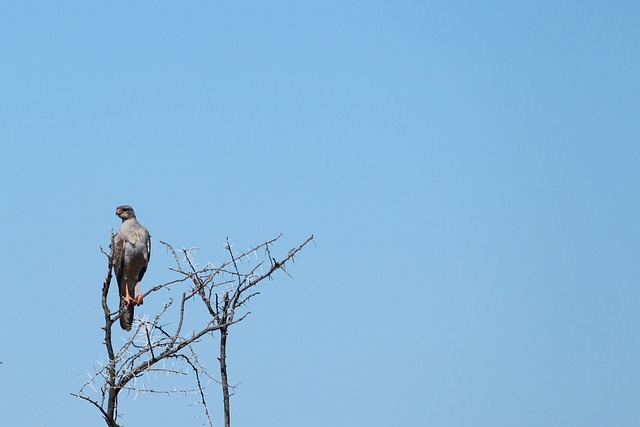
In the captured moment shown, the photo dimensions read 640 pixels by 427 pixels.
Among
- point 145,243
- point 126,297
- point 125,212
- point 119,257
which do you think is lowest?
point 126,297

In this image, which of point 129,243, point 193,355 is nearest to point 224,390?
point 193,355

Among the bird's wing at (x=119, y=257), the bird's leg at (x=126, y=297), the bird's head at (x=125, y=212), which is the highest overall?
the bird's head at (x=125, y=212)

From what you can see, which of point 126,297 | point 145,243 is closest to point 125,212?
point 145,243

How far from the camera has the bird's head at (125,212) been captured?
33.2 ft

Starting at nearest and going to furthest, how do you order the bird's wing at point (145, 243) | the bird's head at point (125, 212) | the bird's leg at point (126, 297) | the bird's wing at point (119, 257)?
the bird's leg at point (126, 297) → the bird's wing at point (119, 257) → the bird's wing at point (145, 243) → the bird's head at point (125, 212)

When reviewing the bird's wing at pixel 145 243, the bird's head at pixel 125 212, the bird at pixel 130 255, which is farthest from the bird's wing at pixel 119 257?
the bird's head at pixel 125 212

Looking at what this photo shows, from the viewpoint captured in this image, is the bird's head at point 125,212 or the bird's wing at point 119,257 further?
the bird's head at point 125,212

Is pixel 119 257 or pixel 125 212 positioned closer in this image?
pixel 119 257

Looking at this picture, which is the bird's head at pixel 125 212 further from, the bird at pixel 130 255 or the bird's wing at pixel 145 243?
the bird's wing at pixel 145 243

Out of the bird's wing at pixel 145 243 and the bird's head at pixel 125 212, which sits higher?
the bird's head at pixel 125 212

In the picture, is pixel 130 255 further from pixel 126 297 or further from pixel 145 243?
pixel 126 297

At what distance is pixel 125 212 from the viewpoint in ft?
33.2

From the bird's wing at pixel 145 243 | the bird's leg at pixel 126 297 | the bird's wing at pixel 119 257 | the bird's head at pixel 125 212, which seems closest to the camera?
the bird's leg at pixel 126 297

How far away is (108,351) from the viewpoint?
260 inches
